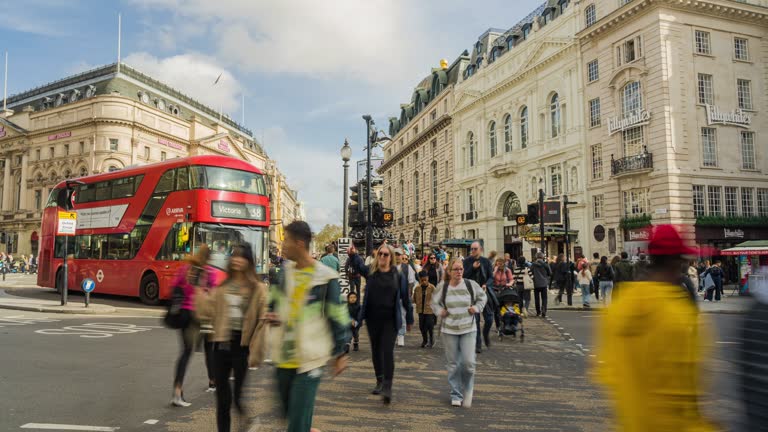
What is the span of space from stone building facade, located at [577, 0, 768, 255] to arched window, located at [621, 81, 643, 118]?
7 centimetres

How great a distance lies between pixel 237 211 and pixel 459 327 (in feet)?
37.3

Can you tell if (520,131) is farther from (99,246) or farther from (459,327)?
(459,327)

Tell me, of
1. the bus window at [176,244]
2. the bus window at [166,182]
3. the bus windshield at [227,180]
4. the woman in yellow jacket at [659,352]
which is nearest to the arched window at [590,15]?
the bus windshield at [227,180]

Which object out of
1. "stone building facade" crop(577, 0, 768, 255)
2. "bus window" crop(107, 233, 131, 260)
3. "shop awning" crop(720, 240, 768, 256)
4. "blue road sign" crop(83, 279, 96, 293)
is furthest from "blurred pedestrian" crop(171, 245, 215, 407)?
"stone building facade" crop(577, 0, 768, 255)

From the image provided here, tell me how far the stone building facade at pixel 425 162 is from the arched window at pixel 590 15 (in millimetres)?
19279

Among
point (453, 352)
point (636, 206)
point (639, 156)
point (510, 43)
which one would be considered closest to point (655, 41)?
point (639, 156)

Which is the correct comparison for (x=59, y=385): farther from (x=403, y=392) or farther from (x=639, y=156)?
(x=639, y=156)

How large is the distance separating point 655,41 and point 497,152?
55.4ft

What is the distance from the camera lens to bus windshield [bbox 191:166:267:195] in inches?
613

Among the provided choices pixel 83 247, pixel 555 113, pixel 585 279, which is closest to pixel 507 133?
pixel 555 113

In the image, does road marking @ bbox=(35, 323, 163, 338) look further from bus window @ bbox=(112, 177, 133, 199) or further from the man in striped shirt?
the man in striped shirt

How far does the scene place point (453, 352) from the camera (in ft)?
19.9

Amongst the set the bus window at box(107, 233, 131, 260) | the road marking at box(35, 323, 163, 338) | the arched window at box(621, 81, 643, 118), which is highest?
the arched window at box(621, 81, 643, 118)

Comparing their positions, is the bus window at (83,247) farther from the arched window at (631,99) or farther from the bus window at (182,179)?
the arched window at (631,99)
